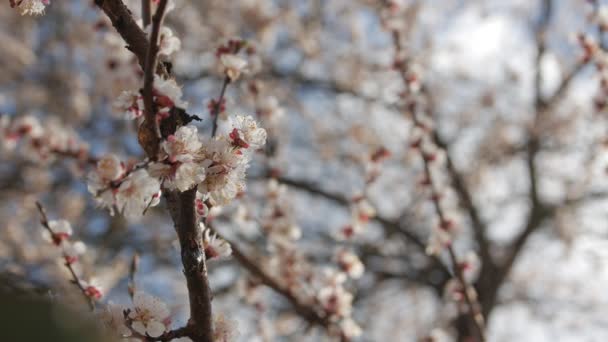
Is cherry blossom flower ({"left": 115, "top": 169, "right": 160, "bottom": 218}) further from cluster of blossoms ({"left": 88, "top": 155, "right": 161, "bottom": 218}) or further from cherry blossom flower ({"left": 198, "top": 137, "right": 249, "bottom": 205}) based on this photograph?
cherry blossom flower ({"left": 198, "top": 137, "right": 249, "bottom": 205})

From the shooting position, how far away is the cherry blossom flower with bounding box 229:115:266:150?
1425 millimetres

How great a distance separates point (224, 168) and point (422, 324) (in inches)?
253

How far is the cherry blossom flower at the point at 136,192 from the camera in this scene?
3.92 feet

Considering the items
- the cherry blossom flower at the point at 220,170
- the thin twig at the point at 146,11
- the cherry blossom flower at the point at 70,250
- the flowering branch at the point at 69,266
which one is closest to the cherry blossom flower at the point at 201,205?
the cherry blossom flower at the point at 220,170

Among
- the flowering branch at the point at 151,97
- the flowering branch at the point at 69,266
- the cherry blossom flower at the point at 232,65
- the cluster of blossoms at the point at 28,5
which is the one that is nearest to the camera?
the flowering branch at the point at 151,97

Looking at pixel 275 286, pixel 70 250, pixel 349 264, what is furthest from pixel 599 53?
pixel 70 250

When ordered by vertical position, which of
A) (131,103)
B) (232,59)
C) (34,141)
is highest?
Answer: (34,141)

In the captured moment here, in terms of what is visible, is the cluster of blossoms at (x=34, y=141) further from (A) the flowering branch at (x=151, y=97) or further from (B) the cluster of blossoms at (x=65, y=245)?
(A) the flowering branch at (x=151, y=97)

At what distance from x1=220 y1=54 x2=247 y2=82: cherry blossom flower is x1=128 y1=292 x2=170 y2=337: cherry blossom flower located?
0.80 metres

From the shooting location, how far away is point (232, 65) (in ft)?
6.38

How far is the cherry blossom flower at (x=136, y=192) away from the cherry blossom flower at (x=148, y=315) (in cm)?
27

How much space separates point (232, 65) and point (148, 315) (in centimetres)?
87

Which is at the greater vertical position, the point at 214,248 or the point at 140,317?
the point at 214,248

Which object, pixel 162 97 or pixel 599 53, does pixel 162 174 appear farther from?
pixel 599 53
